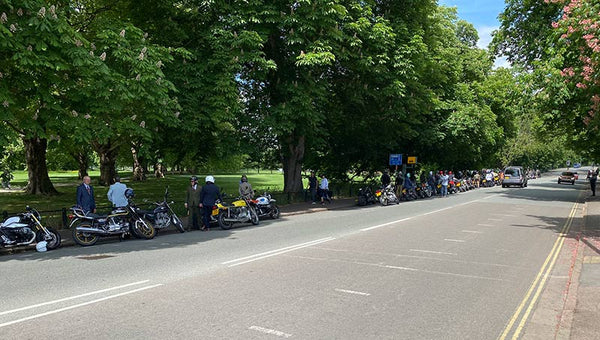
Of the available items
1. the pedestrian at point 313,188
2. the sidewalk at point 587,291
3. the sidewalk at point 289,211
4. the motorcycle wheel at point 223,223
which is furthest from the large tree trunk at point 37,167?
the sidewalk at point 587,291

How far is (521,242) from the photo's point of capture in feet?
40.0

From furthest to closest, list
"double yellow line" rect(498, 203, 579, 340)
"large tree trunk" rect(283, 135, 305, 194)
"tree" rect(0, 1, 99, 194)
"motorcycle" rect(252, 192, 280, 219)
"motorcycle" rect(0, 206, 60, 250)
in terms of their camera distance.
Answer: "large tree trunk" rect(283, 135, 305, 194) < "motorcycle" rect(252, 192, 280, 219) < "motorcycle" rect(0, 206, 60, 250) < "tree" rect(0, 1, 99, 194) < "double yellow line" rect(498, 203, 579, 340)

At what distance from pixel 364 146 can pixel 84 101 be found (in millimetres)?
21533

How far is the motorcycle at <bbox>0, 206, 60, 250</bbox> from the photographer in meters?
10.9

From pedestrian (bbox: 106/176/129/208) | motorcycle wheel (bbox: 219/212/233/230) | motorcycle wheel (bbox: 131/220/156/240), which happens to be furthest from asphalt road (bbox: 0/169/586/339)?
motorcycle wheel (bbox: 219/212/233/230)

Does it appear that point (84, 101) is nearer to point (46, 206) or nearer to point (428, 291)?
point (428, 291)

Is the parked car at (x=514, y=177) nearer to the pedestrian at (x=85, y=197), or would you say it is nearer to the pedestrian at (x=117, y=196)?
the pedestrian at (x=117, y=196)

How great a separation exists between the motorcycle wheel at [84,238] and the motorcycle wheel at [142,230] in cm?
117

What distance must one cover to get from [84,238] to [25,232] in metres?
1.37

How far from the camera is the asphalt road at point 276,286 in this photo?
17.5 feet

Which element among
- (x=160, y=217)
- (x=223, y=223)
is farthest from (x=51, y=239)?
(x=223, y=223)

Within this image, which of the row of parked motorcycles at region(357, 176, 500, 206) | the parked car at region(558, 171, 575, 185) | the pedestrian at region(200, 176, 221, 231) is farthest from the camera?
the parked car at region(558, 171, 575, 185)

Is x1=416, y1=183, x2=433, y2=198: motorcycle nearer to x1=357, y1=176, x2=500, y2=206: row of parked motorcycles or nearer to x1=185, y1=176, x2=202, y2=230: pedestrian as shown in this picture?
x1=357, y1=176, x2=500, y2=206: row of parked motorcycles

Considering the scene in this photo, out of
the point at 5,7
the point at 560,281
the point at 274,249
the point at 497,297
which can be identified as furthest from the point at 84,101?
the point at 560,281
